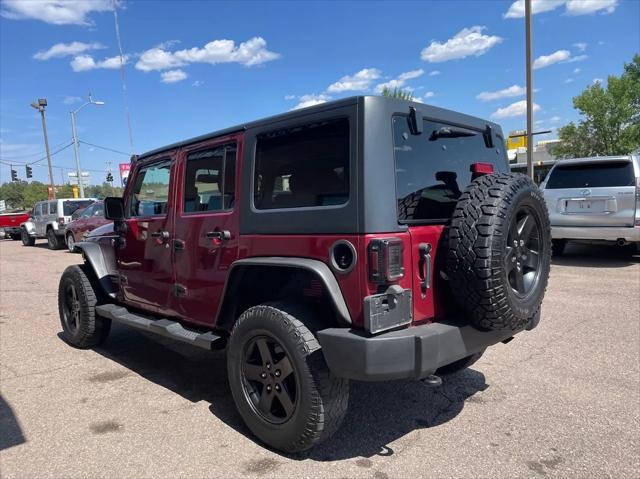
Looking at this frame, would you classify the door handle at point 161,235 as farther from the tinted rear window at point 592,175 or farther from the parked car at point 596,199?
the tinted rear window at point 592,175

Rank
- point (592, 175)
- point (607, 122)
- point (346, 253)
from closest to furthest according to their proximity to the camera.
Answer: point (346, 253), point (592, 175), point (607, 122)

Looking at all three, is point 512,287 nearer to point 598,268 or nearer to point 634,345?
point 634,345

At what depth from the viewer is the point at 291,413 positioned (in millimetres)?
2787

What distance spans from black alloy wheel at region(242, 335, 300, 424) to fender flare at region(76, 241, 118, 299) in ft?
7.70

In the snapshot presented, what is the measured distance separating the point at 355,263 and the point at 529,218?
3.97 ft

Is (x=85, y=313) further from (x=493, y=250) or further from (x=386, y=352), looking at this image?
(x=493, y=250)

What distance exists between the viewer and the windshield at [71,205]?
1739 centimetres

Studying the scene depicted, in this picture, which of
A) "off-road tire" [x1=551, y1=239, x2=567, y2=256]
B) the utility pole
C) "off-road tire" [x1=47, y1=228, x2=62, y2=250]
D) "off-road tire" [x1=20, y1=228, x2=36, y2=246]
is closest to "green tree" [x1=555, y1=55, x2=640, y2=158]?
the utility pole

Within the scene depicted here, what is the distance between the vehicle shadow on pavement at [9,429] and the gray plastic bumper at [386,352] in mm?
2185

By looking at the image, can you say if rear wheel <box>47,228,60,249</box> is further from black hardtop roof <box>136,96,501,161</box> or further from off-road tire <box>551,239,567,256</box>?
off-road tire <box>551,239,567,256</box>

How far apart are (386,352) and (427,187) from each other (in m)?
1.07

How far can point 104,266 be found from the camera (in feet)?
16.0

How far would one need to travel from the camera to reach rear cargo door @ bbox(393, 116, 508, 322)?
267cm

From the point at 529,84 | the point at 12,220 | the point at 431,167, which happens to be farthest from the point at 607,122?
the point at 12,220
